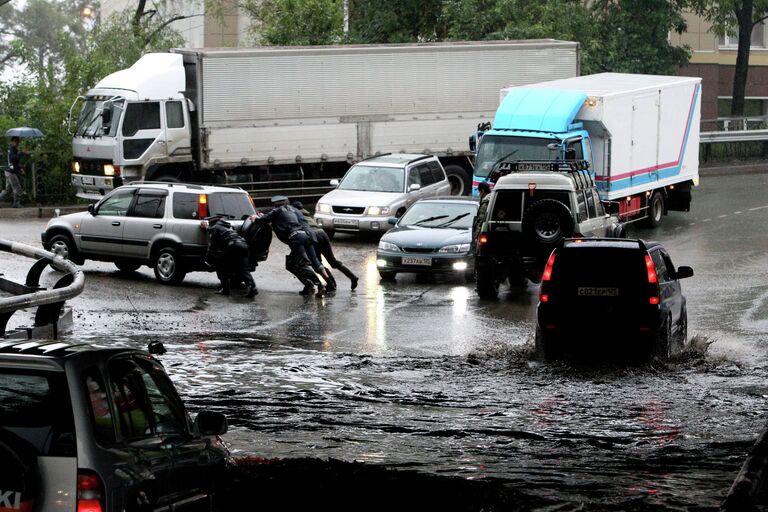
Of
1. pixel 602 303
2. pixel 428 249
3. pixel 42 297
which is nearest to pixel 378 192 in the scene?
pixel 428 249

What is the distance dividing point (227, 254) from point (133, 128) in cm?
1071

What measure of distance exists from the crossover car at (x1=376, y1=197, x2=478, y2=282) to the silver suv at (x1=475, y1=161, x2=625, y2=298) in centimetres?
120

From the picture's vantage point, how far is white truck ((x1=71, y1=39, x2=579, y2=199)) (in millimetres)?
30484

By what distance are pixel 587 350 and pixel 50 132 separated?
2113cm

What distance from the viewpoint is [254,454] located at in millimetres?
10078

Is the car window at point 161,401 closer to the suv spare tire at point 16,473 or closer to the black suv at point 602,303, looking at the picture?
the suv spare tire at point 16,473

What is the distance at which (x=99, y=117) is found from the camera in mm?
30531

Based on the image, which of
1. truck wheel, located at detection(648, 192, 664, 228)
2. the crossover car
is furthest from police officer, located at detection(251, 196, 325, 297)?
truck wheel, located at detection(648, 192, 664, 228)

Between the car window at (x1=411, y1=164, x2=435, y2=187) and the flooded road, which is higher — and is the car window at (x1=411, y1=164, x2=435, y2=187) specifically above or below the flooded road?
above

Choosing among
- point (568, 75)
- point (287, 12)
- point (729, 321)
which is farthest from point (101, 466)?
point (287, 12)

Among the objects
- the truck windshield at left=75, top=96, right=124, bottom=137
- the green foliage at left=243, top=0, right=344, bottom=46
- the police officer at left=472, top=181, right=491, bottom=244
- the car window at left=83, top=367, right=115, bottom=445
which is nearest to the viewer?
the car window at left=83, top=367, right=115, bottom=445

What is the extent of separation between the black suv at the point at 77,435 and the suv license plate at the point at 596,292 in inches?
328

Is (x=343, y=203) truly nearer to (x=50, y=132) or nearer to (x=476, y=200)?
(x=476, y=200)

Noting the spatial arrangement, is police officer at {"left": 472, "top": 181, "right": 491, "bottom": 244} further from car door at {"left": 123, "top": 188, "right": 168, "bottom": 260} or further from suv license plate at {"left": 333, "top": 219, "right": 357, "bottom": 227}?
car door at {"left": 123, "top": 188, "right": 168, "bottom": 260}
